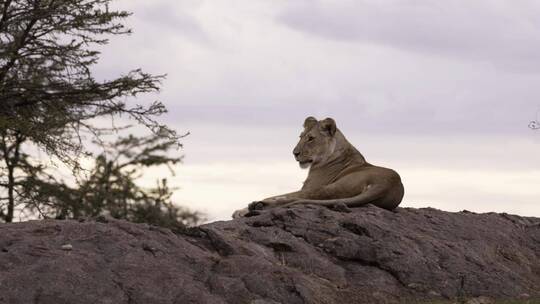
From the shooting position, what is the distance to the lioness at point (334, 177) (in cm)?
1416

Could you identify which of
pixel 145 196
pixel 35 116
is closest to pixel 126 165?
pixel 145 196

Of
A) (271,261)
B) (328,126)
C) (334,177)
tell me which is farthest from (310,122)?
(271,261)

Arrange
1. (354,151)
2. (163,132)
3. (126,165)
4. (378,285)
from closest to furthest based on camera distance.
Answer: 1. (378,285)
2. (354,151)
3. (163,132)
4. (126,165)

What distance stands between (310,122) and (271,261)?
4.37 m

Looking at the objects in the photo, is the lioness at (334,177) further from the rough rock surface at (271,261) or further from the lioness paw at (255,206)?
the rough rock surface at (271,261)

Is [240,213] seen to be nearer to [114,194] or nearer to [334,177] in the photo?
[334,177]

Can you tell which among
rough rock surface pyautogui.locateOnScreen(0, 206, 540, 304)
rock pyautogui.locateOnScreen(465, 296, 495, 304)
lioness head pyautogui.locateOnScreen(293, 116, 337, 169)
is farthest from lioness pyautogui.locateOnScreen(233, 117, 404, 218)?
rock pyautogui.locateOnScreen(465, 296, 495, 304)

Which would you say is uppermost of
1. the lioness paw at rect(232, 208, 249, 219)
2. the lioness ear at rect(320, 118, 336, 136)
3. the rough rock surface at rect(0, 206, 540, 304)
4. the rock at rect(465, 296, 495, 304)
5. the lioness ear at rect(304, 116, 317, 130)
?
the lioness ear at rect(304, 116, 317, 130)

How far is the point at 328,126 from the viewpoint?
15453 mm

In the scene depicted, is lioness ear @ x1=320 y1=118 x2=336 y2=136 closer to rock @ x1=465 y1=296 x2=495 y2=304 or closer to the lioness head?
the lioness head

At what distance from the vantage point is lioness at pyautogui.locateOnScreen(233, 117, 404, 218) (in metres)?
14.2

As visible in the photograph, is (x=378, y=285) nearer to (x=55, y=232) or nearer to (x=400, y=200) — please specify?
(x=400, y=200)

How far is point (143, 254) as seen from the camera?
1052cm

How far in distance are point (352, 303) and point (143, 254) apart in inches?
98.5
